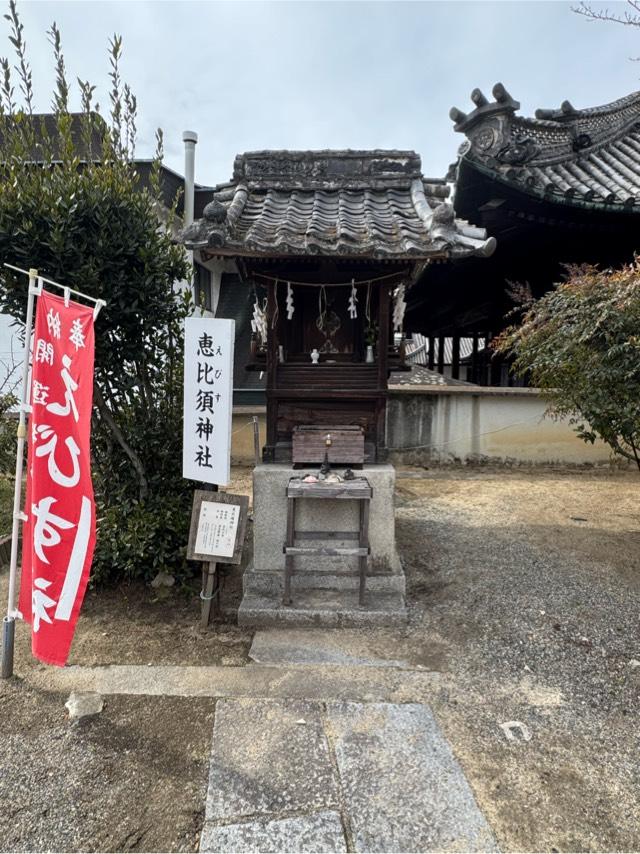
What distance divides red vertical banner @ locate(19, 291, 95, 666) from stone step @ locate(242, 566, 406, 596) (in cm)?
170

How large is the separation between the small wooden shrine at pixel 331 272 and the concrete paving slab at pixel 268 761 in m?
2.48

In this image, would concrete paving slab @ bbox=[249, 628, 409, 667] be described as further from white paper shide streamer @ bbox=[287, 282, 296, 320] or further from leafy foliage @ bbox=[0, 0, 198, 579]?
white paper shide streamer @ bbox=[287, 282, 296, 320]

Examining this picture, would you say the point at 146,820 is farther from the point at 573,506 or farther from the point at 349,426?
the point at 573,506

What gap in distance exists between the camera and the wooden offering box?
4699 millimetres

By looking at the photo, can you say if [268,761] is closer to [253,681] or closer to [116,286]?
[253,681]

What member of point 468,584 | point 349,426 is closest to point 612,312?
point 349,426

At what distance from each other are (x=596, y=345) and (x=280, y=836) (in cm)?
471

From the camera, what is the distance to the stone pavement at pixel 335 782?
219 cm

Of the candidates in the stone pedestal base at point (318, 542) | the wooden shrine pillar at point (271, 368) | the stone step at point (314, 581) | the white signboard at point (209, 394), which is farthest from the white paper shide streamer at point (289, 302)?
the stone step at point (314, 581)

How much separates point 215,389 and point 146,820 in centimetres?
275

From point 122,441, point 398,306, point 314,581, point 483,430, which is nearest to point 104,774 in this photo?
point 314,581

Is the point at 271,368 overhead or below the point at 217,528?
overhead

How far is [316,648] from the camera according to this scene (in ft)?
12.4

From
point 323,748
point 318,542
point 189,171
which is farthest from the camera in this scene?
point 189,171
